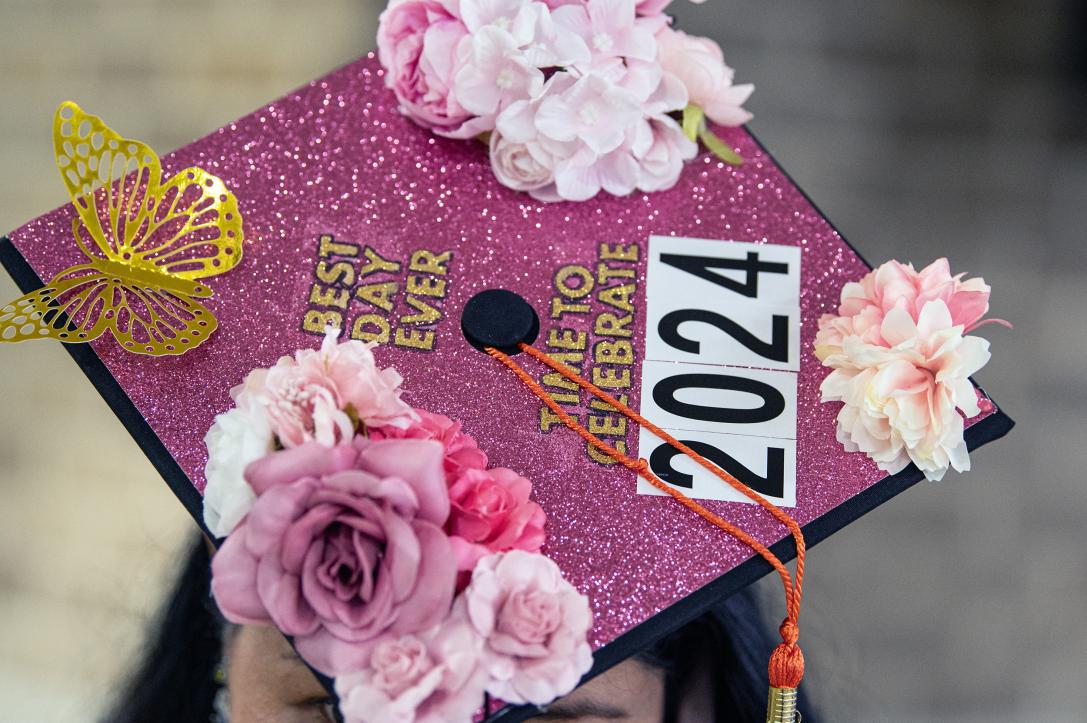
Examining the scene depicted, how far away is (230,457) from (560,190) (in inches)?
11.4

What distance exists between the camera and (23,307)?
767mm

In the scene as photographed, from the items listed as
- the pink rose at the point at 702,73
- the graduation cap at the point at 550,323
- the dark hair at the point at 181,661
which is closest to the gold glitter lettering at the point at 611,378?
the graduation cap at the point at 550,323

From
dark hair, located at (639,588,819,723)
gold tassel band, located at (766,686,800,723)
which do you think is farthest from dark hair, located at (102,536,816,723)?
gold tassel band, located at (766,686,800,723)

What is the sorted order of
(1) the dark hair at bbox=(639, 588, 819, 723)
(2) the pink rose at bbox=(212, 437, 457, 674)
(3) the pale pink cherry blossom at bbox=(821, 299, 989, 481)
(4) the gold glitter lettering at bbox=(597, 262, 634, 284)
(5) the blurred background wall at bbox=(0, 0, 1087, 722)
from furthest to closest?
(5) the blurred background wall at bbox=(0, 0, 1087, 722), (1) the dark hair at bbox=(639, 588, 819, 723), (4) the gold glitter lettering at bbox=(597, 262, 634, 284), (3) the pale pink cherry blossom at bbox=(821, 299, 989, 481), (2) the pink rose at bbox=(212, 437, 457, 674)

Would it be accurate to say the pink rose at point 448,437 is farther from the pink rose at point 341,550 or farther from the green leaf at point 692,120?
the green leaf at point 692,120

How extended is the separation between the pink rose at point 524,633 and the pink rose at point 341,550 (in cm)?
3

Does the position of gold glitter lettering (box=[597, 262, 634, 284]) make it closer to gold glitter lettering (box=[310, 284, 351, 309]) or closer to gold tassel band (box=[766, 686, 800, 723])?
gold glitter lettering (box=[310, 284, 351, 309])

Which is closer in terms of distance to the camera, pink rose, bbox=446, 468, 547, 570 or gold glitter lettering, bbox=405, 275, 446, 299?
pink rose, bbox=446, 468, 547, 570

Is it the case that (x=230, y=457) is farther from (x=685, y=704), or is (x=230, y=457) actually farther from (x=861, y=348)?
(x=685, y=704)

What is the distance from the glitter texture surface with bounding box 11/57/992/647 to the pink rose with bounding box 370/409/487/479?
32 mm

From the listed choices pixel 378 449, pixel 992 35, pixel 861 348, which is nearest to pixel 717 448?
pixel 861 348

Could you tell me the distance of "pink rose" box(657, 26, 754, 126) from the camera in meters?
0.86

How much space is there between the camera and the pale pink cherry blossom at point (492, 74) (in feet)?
2.61

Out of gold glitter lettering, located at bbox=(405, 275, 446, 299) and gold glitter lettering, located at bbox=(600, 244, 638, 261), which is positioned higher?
gold glitter lettering, located at bbox=(600, 244, 638, 261)
